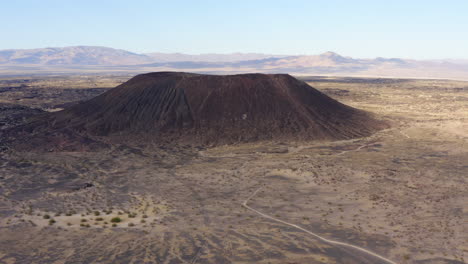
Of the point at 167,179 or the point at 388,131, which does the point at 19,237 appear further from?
the point at 388,131

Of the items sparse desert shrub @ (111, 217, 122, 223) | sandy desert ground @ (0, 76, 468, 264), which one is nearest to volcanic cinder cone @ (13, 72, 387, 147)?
sandy desert ground @ (0, 76, 468, 264)

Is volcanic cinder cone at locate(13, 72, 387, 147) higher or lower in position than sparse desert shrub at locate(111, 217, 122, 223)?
higher

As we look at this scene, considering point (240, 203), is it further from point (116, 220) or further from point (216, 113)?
point (216, 113)

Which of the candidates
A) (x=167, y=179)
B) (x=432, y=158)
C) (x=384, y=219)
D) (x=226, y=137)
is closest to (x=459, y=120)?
(x=432, y=158)

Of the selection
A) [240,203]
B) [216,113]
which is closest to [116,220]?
[240,203]

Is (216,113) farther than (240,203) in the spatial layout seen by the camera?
Yes

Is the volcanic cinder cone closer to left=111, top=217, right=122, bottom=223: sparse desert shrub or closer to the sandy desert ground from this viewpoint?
the sandy desert ground
